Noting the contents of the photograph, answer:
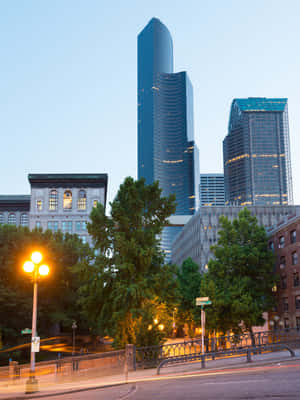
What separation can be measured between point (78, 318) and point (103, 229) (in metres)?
32.7

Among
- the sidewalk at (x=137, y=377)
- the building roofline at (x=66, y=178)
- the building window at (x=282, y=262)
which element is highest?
the building roofline at (x=66, y=178)

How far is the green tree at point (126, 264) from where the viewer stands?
35.1 m

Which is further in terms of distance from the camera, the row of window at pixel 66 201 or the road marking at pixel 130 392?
the row of window at pixel 66 201

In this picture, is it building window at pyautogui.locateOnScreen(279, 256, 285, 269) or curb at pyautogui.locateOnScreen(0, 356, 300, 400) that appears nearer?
curb at pyautogui.locateOnScreen(0, 356, 300, 400)

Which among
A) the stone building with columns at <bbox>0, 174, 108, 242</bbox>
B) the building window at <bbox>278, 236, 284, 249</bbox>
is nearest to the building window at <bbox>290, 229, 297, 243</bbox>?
the building window at <bbox>278, 236, 284, 249</bbox>

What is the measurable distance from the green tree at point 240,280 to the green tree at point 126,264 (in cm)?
1003

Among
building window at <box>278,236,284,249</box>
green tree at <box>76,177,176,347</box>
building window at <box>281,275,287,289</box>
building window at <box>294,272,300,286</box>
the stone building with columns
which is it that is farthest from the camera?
the stone building with columns

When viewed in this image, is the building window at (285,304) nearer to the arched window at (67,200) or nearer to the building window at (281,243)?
the building window at (281,243)

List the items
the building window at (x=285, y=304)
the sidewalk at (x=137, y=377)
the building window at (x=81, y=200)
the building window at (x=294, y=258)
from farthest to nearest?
the building window at (x=81, y=200) < the building window at (x=285, y=304) < the building window at (x=294, y=258) < the sidewalk at (x=137, y=377)

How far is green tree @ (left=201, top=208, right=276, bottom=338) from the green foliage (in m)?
21.5

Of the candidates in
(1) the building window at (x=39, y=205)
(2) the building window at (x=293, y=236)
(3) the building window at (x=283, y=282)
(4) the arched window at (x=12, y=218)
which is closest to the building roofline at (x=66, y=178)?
(1) the building window at (x=39, y=205)

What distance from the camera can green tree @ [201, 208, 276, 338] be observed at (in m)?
45.3

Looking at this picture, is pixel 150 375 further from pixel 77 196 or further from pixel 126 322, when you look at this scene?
pixel 77 196

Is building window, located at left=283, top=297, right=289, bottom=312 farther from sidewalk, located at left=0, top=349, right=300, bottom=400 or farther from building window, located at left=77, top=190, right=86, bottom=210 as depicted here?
building window, located at left=77, top=190, right=86, bottom=210
